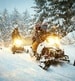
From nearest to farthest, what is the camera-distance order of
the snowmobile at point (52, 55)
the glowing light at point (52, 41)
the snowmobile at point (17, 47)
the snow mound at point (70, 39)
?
1. the snowmobile at point (52, 55)
2. the glowing light at point (52, 41)
3. the snowmobile at point (17, 47)
4. the snow mound at point (70, 39)

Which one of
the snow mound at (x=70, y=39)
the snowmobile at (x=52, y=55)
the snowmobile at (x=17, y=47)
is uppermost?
the snow mound at (x=70, y=39)

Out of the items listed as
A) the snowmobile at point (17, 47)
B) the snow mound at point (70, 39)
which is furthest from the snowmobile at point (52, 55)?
the snow mound at point (70, 39)

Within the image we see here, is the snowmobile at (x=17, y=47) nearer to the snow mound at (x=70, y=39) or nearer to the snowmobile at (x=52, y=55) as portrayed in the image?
the snowmobile at (x=52, y=55)

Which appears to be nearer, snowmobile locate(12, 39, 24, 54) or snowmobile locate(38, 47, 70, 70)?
snowmobile locate(38, 47, 70, 70)

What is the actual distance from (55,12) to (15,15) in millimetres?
58801

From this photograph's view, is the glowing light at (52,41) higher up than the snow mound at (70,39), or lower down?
lower down

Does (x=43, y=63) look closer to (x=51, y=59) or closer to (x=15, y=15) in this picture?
(x=51, y=59)

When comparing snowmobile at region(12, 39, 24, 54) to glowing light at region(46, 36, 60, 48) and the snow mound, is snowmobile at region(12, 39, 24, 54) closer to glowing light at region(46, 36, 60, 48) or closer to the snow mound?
glowing light at region(46, 36, 60, 48)

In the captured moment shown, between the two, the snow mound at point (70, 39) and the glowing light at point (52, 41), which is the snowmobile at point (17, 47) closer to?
the glowing light at point (52, 41)

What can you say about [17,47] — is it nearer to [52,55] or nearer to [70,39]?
[52,55]

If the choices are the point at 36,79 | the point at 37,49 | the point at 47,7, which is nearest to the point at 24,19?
the point at 47,7

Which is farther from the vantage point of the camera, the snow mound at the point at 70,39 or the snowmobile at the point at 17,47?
the snow mound at the point at 70,39

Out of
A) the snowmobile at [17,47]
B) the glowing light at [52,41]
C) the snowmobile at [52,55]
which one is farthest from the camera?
the snowmobile at [17,47]

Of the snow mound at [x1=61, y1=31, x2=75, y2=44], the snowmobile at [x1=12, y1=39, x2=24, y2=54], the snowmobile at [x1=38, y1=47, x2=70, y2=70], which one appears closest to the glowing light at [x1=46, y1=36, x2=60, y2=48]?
the snowmobile at [x1=38, y1=47, x2=70, y2=70]
